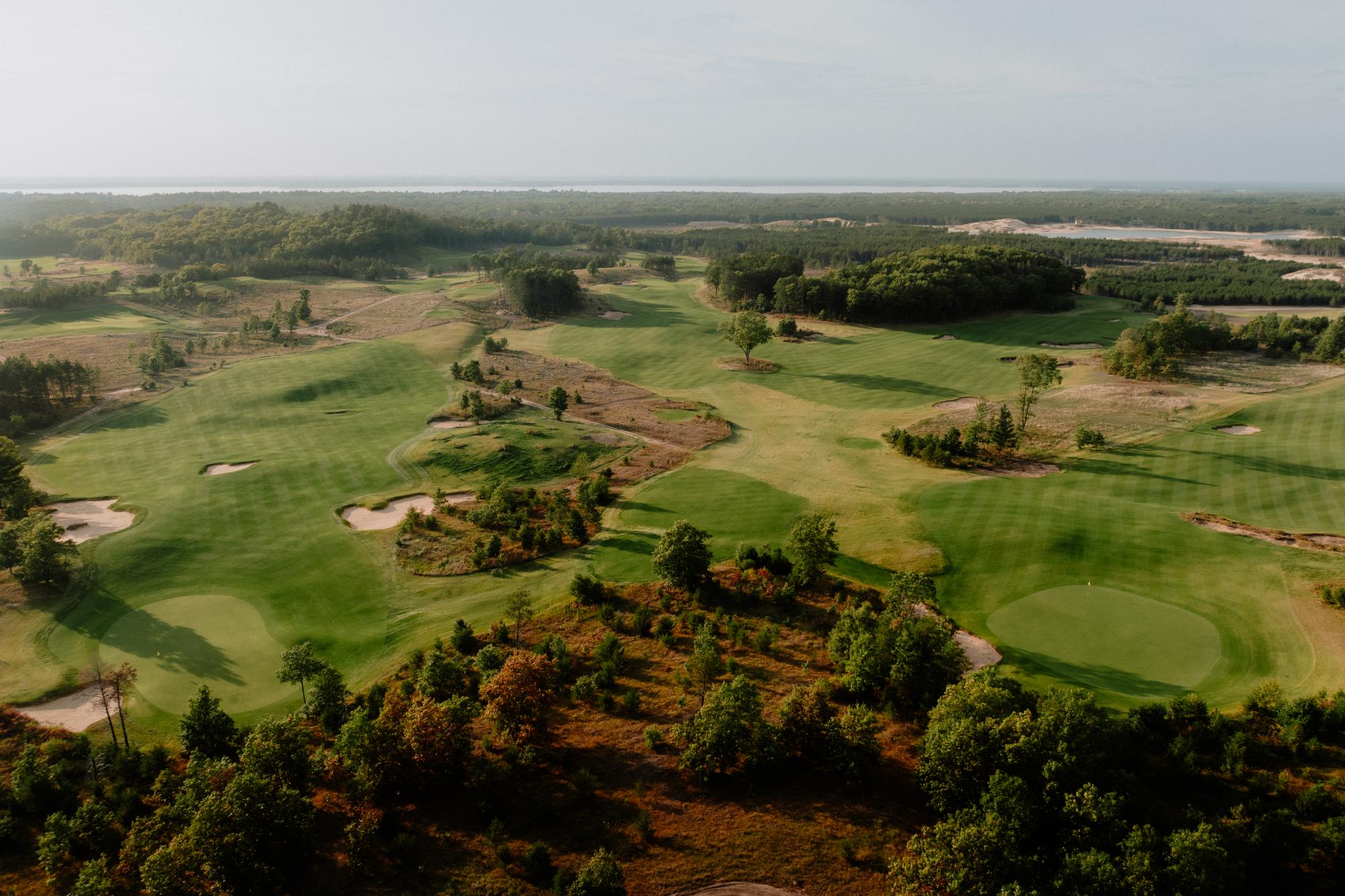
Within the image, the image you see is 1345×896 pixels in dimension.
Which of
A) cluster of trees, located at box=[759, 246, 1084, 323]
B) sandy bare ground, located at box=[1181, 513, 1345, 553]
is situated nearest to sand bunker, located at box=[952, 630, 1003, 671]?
sandy bare ground, located at box=[1181, 513, 1345, 553]

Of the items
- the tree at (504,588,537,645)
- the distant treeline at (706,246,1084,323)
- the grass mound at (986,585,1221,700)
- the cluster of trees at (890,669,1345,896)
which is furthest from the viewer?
the distant treeline at (706,246,1084,323)

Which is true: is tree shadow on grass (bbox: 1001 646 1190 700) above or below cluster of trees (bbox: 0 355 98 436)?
below

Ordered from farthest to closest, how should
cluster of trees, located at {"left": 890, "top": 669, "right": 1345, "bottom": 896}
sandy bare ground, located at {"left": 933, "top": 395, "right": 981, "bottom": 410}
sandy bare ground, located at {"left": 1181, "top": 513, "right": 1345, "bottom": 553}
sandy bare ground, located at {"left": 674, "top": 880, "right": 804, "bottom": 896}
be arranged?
sandy bare ground, located at {"left": 933, "top": 395, "right": 981, "bottom": 410} → sandy bare ground, located at {"left": 1181, "top": 513, "right": 1345, "bottom": 553} → sandy bare ground, located at {"left": 674, "top": 880, "right": 804, "bottom": 896} → cluster of trees, located at {"left": 890, "top": 669, "right": 1345, "bottom": 896}

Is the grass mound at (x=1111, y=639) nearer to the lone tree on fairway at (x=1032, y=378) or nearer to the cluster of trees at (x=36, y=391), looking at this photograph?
the lone tree on fairway at (x=1032, y=378)

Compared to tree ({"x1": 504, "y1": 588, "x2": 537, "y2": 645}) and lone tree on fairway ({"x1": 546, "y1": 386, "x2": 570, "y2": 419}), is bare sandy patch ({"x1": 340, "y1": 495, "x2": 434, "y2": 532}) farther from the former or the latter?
lone tree on fairway ({"x1": 546, "y1": 386, "x2": 570, "y2": 419})

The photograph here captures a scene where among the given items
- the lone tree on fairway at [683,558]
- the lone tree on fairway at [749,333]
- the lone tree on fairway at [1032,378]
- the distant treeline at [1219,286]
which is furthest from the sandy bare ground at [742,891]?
the distant treeline at [1219,286]

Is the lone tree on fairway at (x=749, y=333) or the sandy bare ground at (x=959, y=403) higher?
the lone tree on fairway at (x=749, y=333)

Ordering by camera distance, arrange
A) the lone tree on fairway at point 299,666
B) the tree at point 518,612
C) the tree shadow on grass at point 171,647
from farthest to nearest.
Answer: the tree at point 518,612 → the tree shadow on grass at point 171,647 → the lone tree on fairway at point 299,666

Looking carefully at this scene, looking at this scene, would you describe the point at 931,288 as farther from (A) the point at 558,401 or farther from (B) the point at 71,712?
(B) the point at 71,712
